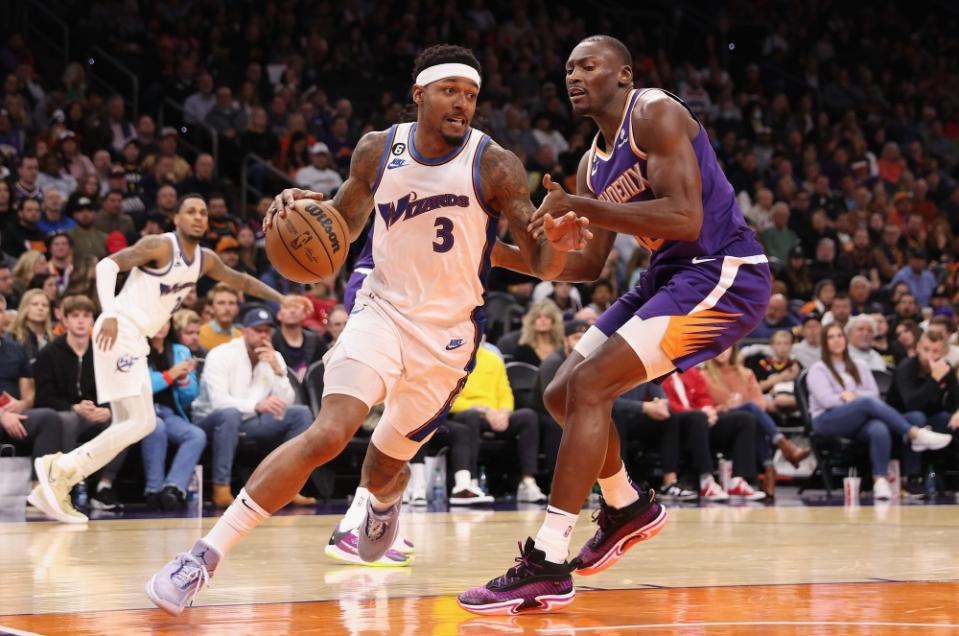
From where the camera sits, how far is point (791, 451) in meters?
11.7

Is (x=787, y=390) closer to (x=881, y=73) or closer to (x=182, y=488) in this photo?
(x=182, y=488)

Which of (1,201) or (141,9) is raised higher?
(141,9)

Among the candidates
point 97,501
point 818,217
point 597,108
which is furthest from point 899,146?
point 597,108

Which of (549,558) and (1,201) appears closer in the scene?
(549,558)

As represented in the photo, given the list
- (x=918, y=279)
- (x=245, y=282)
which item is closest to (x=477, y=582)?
(x=245, y=282)

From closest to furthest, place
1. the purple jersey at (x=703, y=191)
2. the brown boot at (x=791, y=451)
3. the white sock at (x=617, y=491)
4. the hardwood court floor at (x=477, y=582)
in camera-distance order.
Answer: the hardwood court floor at (x=477, y=582), the purple jersey at (x=703, y=191), the white sock at (x=617, y=491), the brown boot at (x=791, y=451)

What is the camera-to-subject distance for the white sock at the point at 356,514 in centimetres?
630

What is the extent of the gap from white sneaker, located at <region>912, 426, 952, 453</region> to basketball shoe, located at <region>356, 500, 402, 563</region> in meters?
7.00

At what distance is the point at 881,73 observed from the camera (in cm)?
2214

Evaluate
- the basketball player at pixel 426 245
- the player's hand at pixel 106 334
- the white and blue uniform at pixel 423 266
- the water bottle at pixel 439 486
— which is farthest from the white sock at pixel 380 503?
the water bottle at pixel 439 486

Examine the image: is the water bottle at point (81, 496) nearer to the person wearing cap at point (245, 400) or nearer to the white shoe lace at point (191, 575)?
the person wearing cap at point (245, 400)

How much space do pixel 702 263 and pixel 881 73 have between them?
60.4ft

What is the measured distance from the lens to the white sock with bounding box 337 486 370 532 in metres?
6.30

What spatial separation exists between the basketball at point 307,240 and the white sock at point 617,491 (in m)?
1.30
